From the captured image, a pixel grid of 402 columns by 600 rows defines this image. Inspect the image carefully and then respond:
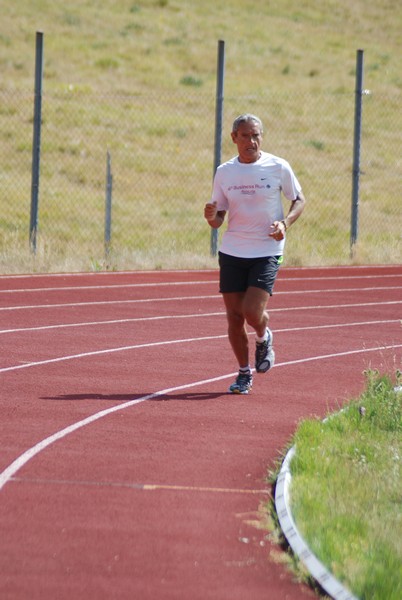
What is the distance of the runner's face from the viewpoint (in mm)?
9672

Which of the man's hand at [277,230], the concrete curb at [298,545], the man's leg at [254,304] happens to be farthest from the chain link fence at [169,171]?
the concrete curb at [298,545]

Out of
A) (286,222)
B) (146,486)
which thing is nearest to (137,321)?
(286,222)

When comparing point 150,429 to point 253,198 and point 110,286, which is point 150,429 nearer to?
point 253,198

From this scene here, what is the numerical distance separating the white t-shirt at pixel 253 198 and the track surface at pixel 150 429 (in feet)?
3.77

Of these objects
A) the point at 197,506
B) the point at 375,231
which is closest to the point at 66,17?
the point at 375,231

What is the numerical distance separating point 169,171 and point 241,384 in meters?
27.2

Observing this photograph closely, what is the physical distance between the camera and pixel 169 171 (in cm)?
3706

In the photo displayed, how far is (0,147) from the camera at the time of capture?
36000 mm

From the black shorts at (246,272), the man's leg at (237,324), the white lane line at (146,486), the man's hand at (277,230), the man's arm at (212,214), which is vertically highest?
the man's arm at (212,214)

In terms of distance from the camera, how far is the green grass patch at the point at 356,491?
554 cm

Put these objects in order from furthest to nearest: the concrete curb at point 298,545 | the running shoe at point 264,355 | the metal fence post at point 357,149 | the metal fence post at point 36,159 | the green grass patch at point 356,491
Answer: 1. the metal fence post at point 357,149
2. the metal fence post at point 36,159
3. the running shoe at point 264,355
4. the green grass patch at point 356,491
5. the concrete curb at point 298,545

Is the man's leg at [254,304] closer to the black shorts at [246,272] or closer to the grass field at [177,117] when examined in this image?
the black shorts at [246,272]

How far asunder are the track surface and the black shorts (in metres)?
0.83

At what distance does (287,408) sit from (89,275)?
934 cm
